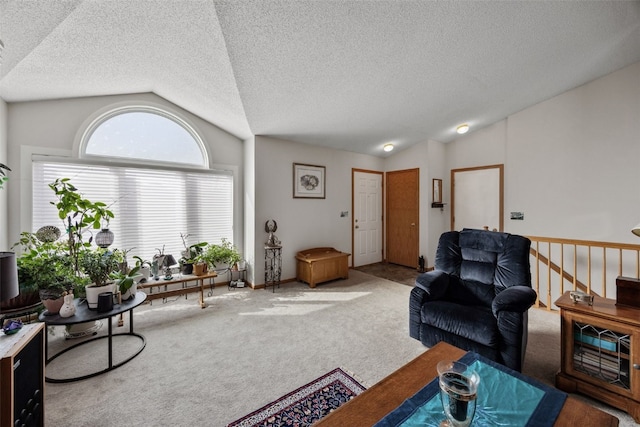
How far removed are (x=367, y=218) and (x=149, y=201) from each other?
3.96m

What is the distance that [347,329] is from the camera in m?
2.79

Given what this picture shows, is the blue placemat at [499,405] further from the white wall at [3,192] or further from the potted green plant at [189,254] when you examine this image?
the white wall at [3,192]

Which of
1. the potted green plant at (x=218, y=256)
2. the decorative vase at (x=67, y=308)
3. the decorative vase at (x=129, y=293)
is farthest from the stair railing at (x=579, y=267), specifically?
the decorative vase at (x=67, y=308)

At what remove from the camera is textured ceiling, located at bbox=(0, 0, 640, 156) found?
2059mm

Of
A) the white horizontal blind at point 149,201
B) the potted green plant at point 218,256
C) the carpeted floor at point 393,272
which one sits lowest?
the carpeted floor at point 393,272

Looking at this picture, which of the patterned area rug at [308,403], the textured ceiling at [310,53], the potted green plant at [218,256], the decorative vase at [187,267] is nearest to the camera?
the patterned area rug at [308,403]

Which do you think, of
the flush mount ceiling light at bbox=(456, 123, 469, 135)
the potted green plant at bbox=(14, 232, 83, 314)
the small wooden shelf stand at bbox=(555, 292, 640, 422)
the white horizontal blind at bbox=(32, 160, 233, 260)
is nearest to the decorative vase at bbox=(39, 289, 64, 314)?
the potted green plant at bbox=(14, 232, 83, 314)

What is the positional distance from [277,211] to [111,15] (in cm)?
292

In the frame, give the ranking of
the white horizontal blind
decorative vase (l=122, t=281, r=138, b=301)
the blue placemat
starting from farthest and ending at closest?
the white horizontal blind
decorative vase (l=122, t=281, r=138, b=301)
the blue placemat

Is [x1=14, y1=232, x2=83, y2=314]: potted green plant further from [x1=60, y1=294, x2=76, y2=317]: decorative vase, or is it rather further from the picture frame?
the picture frame

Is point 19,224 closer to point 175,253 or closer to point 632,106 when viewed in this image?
point 175,253

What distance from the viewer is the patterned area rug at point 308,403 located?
1.61m

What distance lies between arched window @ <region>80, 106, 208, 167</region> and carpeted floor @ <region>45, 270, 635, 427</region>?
6.63 ft

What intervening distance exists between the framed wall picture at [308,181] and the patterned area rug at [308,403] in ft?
10.1
